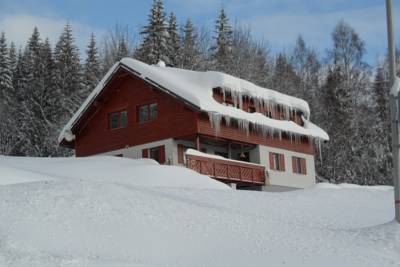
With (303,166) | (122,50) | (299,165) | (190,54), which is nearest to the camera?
(299,165)

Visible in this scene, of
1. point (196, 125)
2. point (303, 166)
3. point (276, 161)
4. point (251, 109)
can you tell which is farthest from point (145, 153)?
point (303, 166)

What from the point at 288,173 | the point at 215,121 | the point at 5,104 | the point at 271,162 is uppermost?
the point at 5,104

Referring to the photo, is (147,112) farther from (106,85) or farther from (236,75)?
(236,75)

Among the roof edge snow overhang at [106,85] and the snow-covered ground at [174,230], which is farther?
the roof edge snow overhang at [106,85]

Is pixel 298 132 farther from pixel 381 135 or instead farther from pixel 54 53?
pixel 54 53

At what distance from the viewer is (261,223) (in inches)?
457

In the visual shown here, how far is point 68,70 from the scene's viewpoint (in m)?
55.1

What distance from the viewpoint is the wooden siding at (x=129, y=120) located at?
30203 mm

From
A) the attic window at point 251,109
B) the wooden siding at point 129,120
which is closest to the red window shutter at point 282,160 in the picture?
the attic window at point 251,109

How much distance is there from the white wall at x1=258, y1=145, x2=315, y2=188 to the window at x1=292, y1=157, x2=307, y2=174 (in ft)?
0.71

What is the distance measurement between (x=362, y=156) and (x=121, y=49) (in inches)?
855

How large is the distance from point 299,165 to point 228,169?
8.69m

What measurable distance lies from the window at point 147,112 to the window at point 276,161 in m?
7.30

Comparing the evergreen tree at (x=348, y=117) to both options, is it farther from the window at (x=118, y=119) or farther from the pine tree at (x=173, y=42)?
the window at (x=118, y=119)
